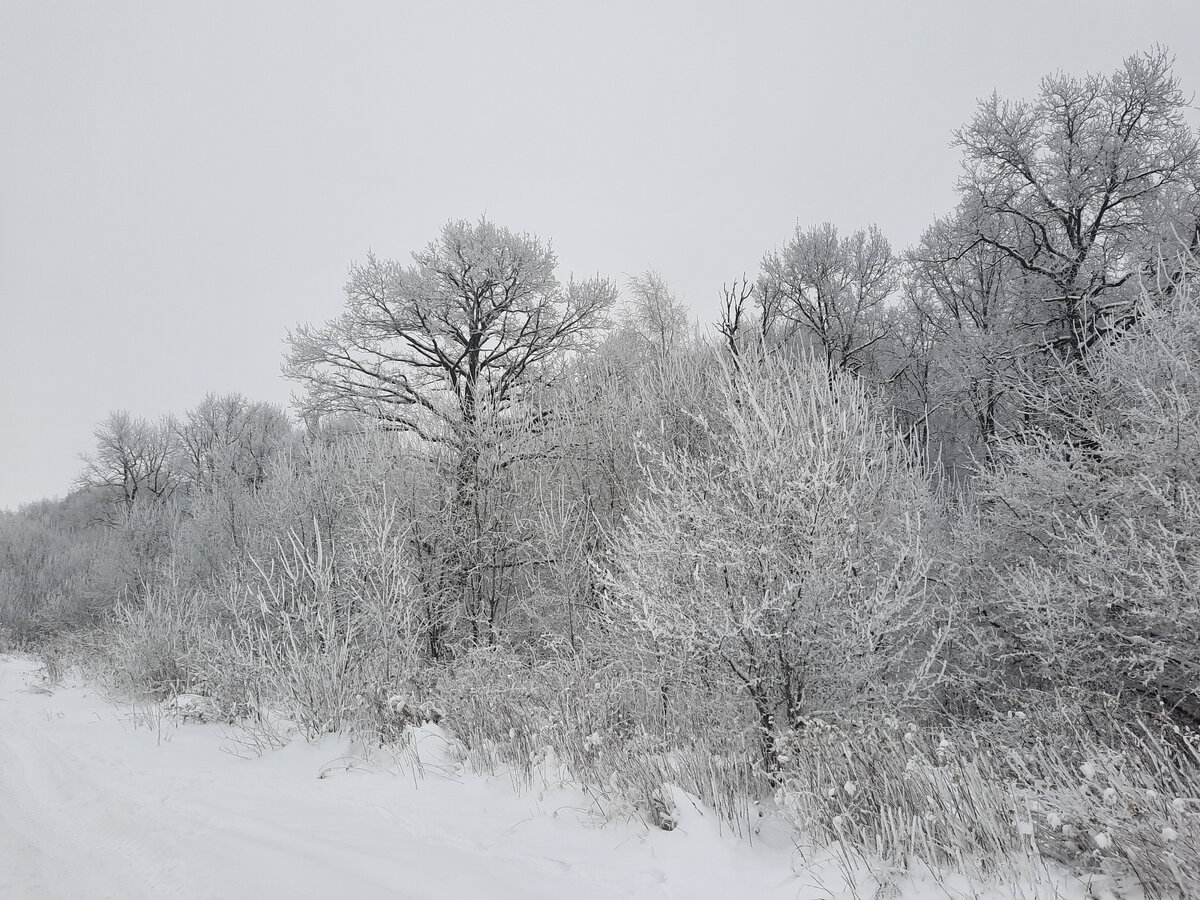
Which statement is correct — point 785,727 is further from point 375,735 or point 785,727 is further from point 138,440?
point 138,440

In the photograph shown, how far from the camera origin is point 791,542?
5.06m

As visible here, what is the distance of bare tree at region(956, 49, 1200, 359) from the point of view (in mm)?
11531

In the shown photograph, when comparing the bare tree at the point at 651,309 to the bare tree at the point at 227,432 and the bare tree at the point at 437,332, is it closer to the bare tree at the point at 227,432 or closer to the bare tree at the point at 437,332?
the bare tree at the point at 437,332

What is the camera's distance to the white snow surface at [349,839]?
298 centimetres

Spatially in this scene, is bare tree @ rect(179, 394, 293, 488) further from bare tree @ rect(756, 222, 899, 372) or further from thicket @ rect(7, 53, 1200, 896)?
bare tree @ rect(756, 222, 899, 372)

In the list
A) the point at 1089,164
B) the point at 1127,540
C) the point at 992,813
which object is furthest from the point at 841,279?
the point at 992,813

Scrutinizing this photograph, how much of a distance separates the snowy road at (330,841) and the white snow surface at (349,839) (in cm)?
1

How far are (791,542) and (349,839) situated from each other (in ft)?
12.6

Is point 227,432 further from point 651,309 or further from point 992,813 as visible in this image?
point 992,813

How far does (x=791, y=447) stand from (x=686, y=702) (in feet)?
8.30

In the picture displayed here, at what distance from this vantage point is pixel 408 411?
14070 mm

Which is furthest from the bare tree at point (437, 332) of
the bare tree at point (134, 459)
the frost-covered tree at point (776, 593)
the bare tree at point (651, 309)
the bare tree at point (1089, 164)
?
the bare tree at point (134, 459)

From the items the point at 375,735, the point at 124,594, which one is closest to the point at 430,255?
the point at 375,735

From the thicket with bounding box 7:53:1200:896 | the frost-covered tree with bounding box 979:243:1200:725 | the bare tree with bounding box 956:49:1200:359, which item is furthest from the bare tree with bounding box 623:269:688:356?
the frost-covered tree with bounding box 979:243:1200:725
